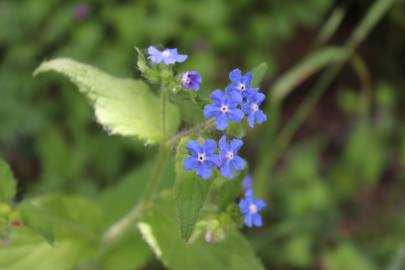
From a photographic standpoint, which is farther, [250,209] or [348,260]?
[348,260]

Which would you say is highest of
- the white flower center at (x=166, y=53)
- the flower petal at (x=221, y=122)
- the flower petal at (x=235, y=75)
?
the white flower center at (x=166, y=53)

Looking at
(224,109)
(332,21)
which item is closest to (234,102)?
(224,109)

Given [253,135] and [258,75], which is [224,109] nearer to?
[258,75]

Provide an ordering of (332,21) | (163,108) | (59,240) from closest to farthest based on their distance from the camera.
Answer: (163,108) → (59,240) → (332,21)

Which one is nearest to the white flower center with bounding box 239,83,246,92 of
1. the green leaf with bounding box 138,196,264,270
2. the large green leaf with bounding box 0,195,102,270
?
the green leaf with bounding box 138,196,264,270

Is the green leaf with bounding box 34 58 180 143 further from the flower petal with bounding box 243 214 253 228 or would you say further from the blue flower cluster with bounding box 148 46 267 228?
the flower petal with bounding box 243 214 253 228

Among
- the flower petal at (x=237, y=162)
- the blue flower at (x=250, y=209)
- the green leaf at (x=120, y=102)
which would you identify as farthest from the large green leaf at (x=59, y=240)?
the flower petal at (x=237, y=162)

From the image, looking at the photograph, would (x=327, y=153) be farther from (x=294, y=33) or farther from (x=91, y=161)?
(x=91, y=161)

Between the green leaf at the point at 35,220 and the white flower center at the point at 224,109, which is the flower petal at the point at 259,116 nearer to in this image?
the white flower center at the point at 224,109
